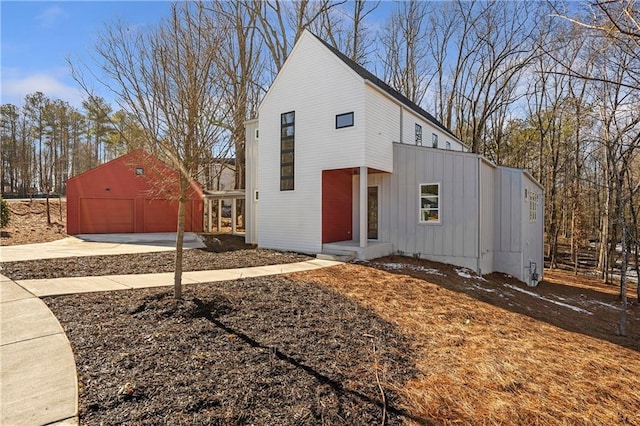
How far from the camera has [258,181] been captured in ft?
43.1

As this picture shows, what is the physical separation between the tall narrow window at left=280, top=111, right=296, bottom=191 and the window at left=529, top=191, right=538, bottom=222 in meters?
9.35

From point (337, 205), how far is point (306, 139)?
8.43 ft

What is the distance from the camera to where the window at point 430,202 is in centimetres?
1099

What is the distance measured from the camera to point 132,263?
27.9ft

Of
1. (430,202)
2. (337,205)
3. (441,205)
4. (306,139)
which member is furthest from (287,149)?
(441,205)

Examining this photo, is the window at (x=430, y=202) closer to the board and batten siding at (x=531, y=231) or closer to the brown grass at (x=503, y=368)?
the board and batten siding at (x=531, y=231)

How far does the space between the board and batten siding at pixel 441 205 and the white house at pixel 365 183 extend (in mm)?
31

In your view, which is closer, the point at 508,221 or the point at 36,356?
the point at 36,356

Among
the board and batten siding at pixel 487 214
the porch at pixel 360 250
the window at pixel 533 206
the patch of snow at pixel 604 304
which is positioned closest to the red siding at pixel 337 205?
the porch at pixel 360 250

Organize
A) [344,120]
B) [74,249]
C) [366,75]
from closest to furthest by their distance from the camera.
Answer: [344,120]
[74,249]
[366,75]

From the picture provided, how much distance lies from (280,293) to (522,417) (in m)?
3.88

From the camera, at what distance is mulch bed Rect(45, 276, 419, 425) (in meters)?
2.50

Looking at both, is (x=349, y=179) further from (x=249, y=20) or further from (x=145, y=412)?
(x=249, y=20)

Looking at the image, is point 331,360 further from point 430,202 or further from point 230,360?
point 430,202
